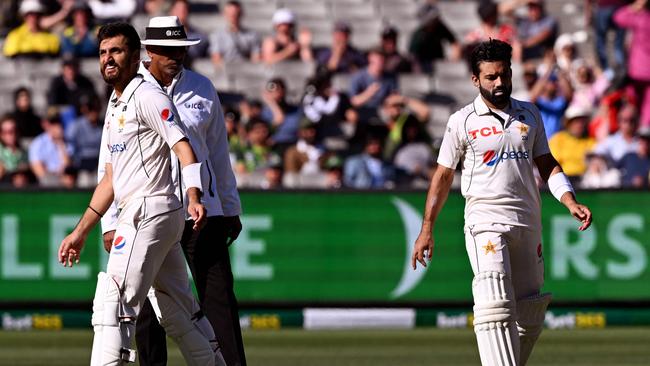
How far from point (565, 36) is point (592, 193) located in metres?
6.11

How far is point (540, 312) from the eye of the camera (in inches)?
365

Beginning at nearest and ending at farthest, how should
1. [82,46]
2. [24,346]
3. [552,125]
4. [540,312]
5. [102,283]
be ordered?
[102,283] → [540,312] → [24,346] → [552,125] → [82,46]

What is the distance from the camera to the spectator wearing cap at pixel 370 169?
18.4m

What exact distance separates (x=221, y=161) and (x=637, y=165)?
386 inches

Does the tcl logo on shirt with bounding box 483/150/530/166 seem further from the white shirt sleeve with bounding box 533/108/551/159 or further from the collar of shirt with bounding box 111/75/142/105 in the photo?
the collar of shirt with bounding box 111/75/142/105

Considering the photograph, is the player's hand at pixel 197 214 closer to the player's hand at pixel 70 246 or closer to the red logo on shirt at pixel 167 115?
the red logo on shirt at pixel 167 115

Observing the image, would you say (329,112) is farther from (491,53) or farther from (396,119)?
(491,53)

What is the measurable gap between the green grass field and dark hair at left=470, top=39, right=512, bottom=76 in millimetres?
4022

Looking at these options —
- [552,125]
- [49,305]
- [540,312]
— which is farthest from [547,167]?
[552,125]

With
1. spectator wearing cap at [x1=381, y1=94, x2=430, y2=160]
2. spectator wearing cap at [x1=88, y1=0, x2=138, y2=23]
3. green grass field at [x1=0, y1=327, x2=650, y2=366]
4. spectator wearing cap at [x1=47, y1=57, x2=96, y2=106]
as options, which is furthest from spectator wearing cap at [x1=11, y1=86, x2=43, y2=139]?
spectator wearing cap at [x1=381, y1=94, x2=430, y2=160]

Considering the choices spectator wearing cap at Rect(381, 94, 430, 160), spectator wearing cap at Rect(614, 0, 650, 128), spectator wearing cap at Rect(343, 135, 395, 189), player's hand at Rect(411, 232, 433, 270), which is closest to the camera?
player's hand at Rect(411, 232, 433, 270)

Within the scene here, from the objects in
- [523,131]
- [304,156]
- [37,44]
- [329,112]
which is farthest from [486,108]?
[37,44]

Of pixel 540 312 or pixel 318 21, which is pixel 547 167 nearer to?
pixel 540 312

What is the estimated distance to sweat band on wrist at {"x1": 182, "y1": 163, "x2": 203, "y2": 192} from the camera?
8273 millimetres
